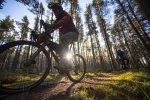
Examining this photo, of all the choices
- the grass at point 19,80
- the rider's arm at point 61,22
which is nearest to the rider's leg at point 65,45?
the rider's arm at point 61,22

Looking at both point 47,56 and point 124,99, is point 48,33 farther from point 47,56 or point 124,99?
point 124,99

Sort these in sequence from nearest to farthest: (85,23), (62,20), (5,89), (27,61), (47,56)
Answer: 1. (5,89)
2. (27,61)
3. (47,56)
4. (62,20)
5. (85,23)

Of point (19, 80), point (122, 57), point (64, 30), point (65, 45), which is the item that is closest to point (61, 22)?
point (64, 30)

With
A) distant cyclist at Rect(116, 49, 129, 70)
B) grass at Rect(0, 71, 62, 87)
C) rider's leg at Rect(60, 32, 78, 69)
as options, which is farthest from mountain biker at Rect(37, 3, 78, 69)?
distant cyclist at Rect(116, 49, 129, 70)

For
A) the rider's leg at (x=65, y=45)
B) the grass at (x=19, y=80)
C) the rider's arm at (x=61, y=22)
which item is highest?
the rider's arm at (x=61, y=22)

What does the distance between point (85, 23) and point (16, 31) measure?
17521 mm

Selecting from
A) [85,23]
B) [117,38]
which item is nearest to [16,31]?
[85,23]

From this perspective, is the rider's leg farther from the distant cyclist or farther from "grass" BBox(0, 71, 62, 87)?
the distant cyclist

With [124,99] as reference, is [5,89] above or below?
above

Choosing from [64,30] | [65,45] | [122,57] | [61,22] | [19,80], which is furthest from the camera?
[122,57]

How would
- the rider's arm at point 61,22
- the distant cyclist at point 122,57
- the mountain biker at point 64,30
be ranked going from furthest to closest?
1. the distant cyclist at point 122,57
2. the mountain biker at point 64,30
3. the rider's arm at point 61,22

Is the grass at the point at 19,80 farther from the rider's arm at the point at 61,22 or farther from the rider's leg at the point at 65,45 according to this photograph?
the rider's arm at the point at 61,22

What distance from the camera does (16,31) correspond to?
34406 mm

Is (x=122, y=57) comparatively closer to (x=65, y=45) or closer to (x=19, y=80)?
(x=19, y=80)
